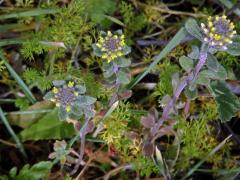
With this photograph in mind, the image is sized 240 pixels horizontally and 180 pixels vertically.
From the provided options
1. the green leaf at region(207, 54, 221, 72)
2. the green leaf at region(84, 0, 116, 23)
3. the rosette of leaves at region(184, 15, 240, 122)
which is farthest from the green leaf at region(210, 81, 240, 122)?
the green leaf at region(84, 0, 116, 23)

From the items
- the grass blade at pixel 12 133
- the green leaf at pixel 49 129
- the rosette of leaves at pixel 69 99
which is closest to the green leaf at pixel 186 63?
the rosette of leaves at pixel 69 99

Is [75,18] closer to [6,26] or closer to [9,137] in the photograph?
[6,26]

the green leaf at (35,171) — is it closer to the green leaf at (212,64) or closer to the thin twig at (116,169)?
the thin twig at (116,169)

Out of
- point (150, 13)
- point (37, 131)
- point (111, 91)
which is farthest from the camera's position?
point (150, 13)

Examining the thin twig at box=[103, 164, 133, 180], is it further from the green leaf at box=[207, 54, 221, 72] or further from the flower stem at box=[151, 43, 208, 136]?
the green leaf at box=[207, 54, 221, 72]

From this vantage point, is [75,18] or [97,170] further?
[97,170]

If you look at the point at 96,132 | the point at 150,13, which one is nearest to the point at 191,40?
the point at 150,13
